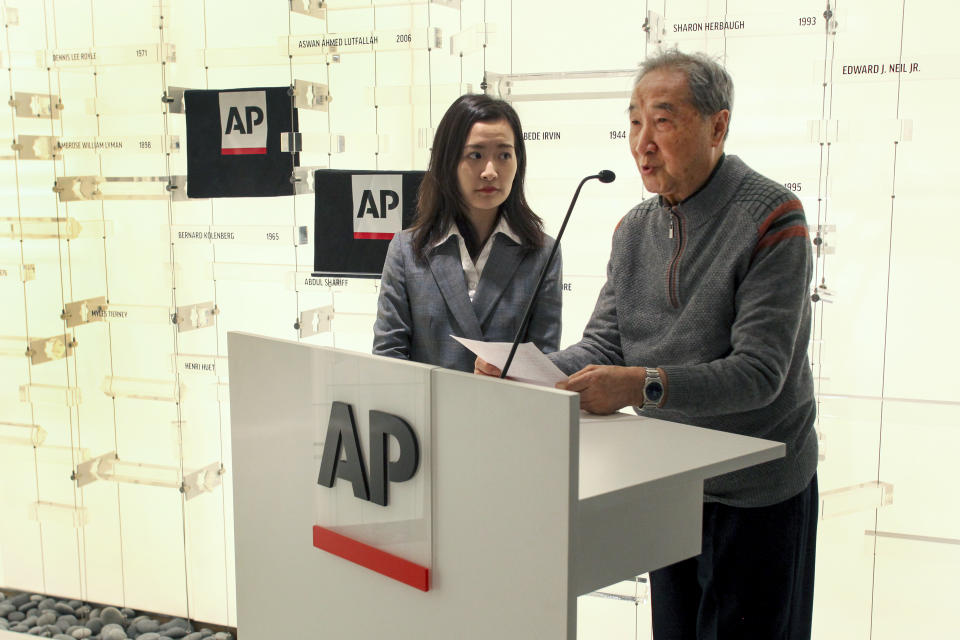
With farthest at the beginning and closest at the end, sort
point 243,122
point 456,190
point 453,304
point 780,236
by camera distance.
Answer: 1. point 243,122
2. point 456,190
3. point 453,304
4. point 780,236

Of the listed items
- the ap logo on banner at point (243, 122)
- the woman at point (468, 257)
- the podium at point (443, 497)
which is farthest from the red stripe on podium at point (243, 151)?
the podium at point (443, 497)

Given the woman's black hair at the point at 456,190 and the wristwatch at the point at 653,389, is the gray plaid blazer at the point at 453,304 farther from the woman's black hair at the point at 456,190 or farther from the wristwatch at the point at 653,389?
the wristwatch at the point at 653,389

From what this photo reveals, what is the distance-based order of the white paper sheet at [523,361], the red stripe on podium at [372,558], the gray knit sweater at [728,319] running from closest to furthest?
1. the red stripe on podium at [372,558]
2. the white paper sheet at [523,361]
3. the gray knit sweater at [728,319]

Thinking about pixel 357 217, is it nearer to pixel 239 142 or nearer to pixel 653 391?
pixel 239 142

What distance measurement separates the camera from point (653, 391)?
166cm

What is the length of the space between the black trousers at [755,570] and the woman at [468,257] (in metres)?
0.74

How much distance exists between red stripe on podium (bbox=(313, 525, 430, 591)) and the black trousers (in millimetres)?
663

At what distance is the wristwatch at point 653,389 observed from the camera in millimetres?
1659

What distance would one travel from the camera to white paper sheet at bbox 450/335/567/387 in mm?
1587

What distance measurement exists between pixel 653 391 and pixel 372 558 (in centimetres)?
55

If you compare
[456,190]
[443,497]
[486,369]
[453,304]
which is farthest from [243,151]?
[443,497]

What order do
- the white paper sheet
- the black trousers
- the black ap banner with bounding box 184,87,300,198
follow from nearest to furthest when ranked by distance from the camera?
the white paper sheet < the black trousers < the black ap banner with bounding box 184,87,300,198

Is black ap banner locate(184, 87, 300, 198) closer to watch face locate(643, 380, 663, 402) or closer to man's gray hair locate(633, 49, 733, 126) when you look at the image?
man's gray hair locate(633, 49, 733, 126)

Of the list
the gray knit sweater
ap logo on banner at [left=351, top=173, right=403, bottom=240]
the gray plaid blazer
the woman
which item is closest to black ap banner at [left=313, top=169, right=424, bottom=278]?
ap logo on banner at [left=351, top=173, right=403, bottom=240]
